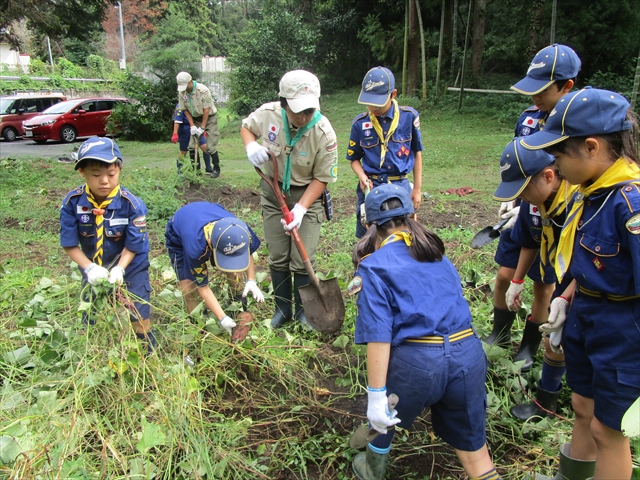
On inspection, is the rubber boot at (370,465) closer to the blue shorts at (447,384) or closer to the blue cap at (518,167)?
the blue shorts at (447,384)

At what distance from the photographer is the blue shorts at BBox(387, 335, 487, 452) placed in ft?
6.21

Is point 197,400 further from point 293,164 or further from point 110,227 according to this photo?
point 293,164

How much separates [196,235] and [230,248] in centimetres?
29

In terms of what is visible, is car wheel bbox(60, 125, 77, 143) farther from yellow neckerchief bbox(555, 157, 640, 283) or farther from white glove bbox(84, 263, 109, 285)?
yellow neckerchief bbox(555, 157, 640, 283)

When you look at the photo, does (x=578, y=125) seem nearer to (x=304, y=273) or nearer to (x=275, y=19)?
(x=304, y=273)

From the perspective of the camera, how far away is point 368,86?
382 cm

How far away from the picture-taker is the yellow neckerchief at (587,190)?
164cm

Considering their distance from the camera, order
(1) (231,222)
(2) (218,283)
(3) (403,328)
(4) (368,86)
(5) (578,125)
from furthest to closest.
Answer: (4) (368,86), (2) (218,283), (1) (231,222), (3) (403,328), (5) (578,125)

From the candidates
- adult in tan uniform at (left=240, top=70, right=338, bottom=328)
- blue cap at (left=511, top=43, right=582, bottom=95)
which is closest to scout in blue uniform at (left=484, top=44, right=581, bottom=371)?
blue cap at (left=511, top=43, right=582, bottom=95)

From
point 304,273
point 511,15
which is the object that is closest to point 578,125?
point 304,273

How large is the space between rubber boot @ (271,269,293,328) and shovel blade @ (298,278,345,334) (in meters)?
0.28

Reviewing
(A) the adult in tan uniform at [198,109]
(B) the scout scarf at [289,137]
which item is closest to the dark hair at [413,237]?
(B) the scout scarf at [289,137]

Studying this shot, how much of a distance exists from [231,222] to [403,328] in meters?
1.37

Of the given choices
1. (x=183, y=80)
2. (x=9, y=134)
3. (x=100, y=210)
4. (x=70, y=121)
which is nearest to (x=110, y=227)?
(x=100, y=210)
